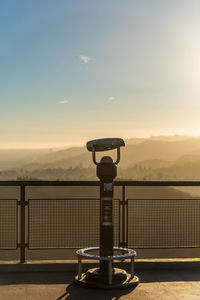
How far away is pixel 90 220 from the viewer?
6719mm

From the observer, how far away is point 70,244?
259 inches

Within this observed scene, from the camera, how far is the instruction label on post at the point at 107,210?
16.8 feet

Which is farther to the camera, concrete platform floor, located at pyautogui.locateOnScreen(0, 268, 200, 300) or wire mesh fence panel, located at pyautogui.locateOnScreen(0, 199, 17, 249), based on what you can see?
wire mesh fence panel, located at pyautogui.locateOnScreen(0, 199, 17, 249)

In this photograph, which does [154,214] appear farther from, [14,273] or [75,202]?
[14,273]

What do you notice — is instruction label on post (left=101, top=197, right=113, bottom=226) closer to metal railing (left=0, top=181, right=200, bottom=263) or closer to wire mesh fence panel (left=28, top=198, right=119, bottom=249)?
metal railing (left=0, top=181, right=200, bottom=263)

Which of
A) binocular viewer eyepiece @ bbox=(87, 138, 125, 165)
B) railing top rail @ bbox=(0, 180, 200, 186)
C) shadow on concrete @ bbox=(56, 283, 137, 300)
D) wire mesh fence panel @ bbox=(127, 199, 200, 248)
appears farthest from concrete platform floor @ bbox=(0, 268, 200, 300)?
binocular viewer eyepiece @ bbox=(87, 138, 125, 165)

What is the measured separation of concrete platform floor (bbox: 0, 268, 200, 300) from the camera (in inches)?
183

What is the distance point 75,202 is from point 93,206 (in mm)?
288

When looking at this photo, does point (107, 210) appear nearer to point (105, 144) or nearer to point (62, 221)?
point (105, 144)

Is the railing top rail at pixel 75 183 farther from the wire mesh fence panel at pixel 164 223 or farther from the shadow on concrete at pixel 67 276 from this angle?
the shadow on concrete at pixel 67 276

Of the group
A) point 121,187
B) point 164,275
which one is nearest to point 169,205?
point 121,187

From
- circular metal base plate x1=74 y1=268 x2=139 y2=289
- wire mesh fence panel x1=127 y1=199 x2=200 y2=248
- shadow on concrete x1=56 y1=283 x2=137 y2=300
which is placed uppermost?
wire mesh fence panel x1=127 y1=199 x2=200 y2=248

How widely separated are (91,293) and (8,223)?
245 cm

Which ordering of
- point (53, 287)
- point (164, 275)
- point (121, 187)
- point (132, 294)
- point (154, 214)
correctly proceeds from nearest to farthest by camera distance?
point (132, 294), point (53, 287), point (164, 275), point (121, 187), point (154, 214)
